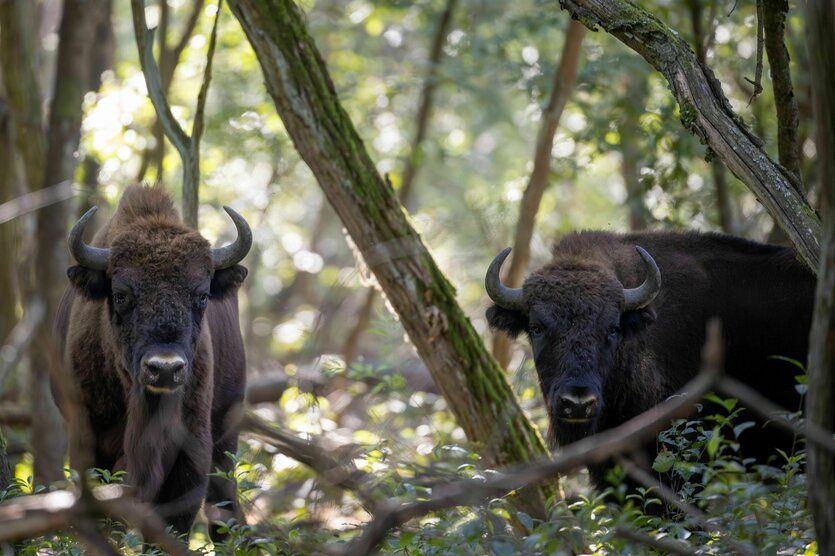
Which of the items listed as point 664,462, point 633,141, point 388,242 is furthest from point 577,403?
point 633,141

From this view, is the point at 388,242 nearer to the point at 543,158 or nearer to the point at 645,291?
the point at 645,291

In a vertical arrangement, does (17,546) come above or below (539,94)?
below

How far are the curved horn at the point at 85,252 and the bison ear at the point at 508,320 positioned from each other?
3018 mm

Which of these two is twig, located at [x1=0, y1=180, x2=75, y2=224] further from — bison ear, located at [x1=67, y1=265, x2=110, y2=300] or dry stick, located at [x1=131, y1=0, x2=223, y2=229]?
dry stick, located at [x1=131, y1=0, x2=223, y2=229]

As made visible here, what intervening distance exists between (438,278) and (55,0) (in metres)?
17.7

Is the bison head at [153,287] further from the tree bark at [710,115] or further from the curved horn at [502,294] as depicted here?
the tree bark at [710,115]

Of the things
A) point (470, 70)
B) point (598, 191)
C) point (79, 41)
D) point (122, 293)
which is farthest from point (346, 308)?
point (122, 293)

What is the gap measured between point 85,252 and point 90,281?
0.21 m

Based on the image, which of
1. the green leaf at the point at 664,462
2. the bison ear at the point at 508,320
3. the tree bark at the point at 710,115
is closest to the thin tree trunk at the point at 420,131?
the bison ear at the point at 508,320

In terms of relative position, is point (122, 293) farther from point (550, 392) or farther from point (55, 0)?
point (55, 0)

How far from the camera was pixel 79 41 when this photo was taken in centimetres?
1004

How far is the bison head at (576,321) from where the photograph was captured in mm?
6715

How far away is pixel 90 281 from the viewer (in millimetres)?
6586

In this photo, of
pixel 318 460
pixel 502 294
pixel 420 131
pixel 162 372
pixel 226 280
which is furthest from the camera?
pixel 420 131
